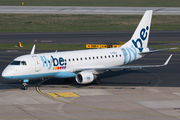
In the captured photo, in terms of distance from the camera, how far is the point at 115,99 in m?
35.5

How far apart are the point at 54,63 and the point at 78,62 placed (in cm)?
361

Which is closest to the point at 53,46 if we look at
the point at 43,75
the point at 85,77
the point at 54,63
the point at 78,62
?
the point at 78,62

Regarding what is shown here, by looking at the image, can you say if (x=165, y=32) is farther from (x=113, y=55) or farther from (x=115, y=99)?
(x=115, y=99)

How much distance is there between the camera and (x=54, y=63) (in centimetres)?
4059

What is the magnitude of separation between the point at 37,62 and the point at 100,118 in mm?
13618

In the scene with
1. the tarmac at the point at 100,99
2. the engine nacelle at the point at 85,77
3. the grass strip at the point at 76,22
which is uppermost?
the grass strip at the point at 76,22

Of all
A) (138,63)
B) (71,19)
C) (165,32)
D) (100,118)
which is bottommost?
(100,118)

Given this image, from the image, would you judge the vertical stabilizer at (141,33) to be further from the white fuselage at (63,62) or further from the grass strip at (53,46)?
the grass strip at (53,46)

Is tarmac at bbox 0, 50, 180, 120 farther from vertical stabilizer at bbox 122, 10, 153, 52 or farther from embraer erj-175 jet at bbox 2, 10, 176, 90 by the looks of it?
vertical stabilizer at bbox 122, 10, 153, 52

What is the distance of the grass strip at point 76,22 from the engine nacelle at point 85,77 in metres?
58.7

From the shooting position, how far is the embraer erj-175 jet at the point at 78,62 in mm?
38875

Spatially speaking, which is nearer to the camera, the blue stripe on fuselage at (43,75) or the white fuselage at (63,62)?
the blue stripe on fuselage at (43,75)

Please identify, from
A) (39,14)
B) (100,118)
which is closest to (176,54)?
(100,118)

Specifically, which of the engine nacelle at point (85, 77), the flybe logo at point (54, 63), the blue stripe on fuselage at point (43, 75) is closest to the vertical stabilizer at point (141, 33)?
the engine nacelle at point (85, 77)
